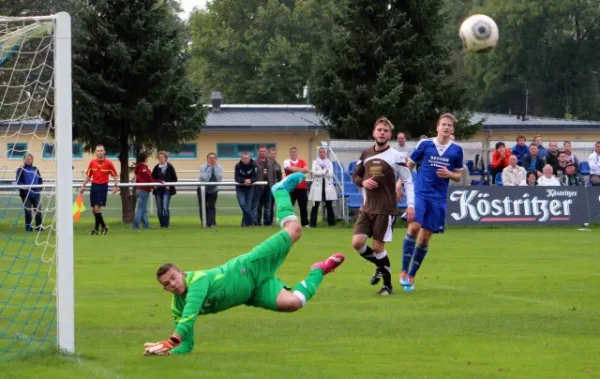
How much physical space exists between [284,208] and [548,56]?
7463 centimetres

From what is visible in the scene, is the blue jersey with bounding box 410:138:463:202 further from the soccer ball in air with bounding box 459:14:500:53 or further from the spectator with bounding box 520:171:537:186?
the spectator with bounding box 520:171:537:186

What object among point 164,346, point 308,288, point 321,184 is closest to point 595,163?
point 321,184

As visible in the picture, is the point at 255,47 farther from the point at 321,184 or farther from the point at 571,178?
the point at 571,178

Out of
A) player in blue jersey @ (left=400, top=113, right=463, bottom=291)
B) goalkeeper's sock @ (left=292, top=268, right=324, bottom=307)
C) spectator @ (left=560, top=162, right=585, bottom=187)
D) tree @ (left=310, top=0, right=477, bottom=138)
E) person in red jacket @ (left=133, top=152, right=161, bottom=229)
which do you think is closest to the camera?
goalkeeper's sock @ (left=292, top=268, right=324, bottom=307)

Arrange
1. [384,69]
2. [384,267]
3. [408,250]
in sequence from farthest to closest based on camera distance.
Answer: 1. [384,69]
2. [408,250]
3. [384,267]

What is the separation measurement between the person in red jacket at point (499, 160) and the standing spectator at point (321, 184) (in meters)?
4.32

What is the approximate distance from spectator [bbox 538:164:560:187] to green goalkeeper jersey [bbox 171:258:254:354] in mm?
19929

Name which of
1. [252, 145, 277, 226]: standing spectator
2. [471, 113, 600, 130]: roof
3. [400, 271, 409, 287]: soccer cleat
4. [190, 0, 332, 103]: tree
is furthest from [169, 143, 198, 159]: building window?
[400, 271, 409, 287]: soccer cleat

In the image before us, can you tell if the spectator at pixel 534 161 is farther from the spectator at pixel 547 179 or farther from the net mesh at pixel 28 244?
the net mesh at pixel 28 244

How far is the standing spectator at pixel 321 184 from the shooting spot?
27750 millimetres

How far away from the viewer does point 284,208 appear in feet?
31.7

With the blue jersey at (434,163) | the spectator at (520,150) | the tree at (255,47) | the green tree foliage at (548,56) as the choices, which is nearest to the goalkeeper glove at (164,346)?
the blue jersey at (434,163)

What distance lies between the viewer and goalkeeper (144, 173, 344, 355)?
8.51 metres

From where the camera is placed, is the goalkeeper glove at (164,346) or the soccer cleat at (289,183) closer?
the goalkeeper glove at (164,346)
